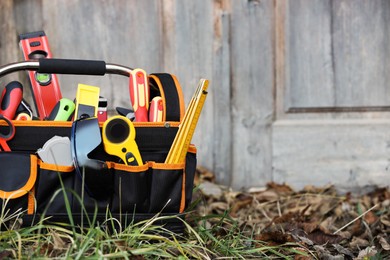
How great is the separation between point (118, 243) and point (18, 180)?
11.4 inches

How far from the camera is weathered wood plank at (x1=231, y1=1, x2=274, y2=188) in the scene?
111 inches

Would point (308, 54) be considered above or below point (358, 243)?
above

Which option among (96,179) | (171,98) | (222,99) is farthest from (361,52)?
(96,179)

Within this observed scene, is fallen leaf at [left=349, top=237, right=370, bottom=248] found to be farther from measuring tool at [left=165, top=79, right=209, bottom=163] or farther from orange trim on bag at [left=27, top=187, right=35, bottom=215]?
orange trim on bag at [left=27, top=187, right=35, bottom=215]

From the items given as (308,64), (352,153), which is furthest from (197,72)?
(352,153)

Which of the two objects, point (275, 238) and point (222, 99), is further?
point (222, 99)

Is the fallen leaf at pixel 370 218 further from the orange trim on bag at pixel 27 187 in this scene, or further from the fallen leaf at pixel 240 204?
the orange trim on bag at pixel 27 187

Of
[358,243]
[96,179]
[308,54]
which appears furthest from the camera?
[308,54]

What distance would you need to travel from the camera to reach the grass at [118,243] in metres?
1.51

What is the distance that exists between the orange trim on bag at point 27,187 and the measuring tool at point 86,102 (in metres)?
0.16

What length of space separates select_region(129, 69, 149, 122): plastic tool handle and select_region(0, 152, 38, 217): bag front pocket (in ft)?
0.92

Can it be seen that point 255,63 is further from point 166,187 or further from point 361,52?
point 166,187

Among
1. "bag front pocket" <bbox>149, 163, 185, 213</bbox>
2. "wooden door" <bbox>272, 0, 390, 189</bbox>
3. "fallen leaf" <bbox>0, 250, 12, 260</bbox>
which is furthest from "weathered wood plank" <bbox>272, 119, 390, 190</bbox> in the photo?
"fallen leaf" <bbox>0, 250, 12, 260</bbox>

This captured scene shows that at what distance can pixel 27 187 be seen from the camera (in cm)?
166
